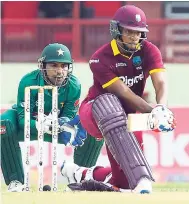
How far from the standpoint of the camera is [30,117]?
35.7 ft

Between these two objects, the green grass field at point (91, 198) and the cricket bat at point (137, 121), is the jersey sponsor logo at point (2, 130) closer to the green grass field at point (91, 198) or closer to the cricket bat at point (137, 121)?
the green grass field at point (91, 198)

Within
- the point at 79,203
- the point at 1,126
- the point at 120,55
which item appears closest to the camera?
the point at 79,203

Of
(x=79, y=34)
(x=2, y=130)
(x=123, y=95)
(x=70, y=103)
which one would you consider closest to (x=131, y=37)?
(x=123, y=95)

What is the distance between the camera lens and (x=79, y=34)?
727 inches

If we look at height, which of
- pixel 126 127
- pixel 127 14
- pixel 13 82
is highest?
pixel 127 14

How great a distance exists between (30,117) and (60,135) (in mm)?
315

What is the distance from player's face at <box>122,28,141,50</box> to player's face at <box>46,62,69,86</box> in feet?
3.40

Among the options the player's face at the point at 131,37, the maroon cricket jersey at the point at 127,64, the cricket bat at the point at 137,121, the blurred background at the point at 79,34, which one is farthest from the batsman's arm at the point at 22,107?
the blurred background at the point at 79,34

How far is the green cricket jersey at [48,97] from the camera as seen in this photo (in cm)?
1084

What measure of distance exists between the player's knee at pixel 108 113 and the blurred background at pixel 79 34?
6529 millimetres

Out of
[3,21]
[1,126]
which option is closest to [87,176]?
[1,126]

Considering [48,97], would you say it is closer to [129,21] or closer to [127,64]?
[127,64]

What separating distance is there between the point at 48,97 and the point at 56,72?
0.29 metres

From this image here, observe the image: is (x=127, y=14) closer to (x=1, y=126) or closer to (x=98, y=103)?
(x=98, y=103)
